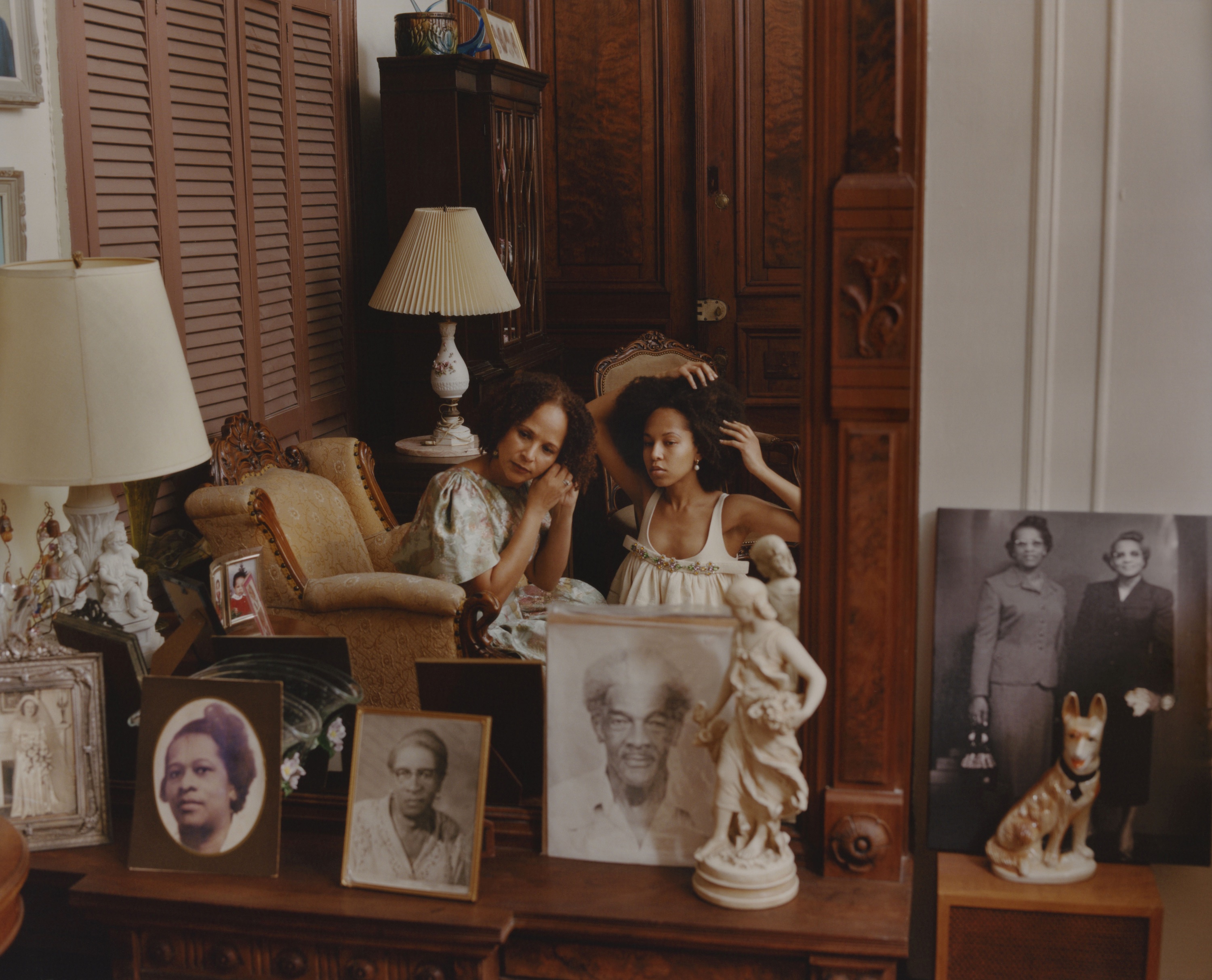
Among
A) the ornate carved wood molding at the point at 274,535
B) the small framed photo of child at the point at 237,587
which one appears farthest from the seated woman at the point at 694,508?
the small framed photo of child at the point at 237,587

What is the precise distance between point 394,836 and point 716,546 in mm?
1275

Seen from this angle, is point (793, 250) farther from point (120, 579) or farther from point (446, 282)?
point (120, 579)

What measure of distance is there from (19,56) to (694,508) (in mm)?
1672

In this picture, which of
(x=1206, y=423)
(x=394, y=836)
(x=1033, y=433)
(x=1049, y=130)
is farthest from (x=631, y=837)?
(x=1049, y=130)

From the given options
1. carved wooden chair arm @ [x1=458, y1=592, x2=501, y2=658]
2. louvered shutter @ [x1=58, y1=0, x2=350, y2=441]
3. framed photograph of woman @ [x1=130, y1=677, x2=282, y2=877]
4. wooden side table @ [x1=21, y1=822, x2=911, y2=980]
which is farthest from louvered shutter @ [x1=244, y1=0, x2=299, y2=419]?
wooden side table @ [x1=21, y1=822, x2=911, y2=980]

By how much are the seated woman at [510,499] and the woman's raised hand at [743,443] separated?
0.32m

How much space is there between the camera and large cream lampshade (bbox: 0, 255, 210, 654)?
6.13 feet

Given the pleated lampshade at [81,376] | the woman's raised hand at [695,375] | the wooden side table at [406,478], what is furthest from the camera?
the wooden side table at [406,478]

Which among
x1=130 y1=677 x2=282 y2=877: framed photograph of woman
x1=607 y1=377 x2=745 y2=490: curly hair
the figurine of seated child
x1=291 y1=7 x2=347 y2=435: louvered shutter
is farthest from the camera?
x1=291 y1=7 x2=347 y2=435: louvered shutter

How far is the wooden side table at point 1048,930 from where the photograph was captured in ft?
5.15

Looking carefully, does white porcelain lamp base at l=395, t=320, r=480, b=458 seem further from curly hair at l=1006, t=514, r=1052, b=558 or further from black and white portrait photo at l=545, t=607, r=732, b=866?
curly hair at l=1006, t=514, r=1052, b=558

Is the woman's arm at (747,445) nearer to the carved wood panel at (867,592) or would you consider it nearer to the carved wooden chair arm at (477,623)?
the carved wooden chair arm at (477,623)

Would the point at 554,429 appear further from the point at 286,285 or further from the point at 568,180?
the point at 568,180

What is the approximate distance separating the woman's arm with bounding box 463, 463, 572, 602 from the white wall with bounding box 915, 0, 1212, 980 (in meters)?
1.09
